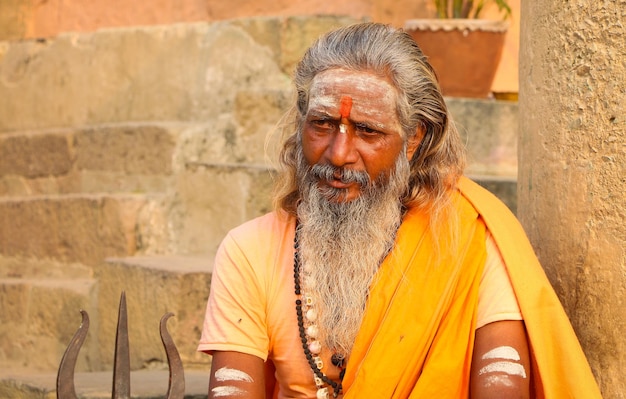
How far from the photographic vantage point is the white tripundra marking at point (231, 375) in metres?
3.09

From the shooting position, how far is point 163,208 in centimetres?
563

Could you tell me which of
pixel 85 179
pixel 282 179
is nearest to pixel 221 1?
pixel 85 179

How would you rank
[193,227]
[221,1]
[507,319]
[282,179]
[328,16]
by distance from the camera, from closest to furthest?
[507,319]
[282,179]
[193,227]
[328,16]
[221,1]

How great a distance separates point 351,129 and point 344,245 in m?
0.34

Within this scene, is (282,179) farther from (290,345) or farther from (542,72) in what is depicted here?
(542,72)

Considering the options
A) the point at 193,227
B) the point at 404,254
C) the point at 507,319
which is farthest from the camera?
the point at 193,227

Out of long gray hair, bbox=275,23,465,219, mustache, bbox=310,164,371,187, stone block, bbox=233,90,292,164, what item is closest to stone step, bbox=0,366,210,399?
long gray hair, bbox=275,23,465,219

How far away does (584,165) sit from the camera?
2.99m

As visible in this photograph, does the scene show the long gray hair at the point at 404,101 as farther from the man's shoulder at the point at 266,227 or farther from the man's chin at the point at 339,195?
the man's chin at the point at 339,195

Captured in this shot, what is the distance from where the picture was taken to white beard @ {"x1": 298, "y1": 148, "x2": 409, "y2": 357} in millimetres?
3150

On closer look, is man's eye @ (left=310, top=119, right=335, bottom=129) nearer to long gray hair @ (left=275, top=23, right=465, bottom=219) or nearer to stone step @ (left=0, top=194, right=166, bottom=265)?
long gray hair @ (left=275, top=23, right=465, bottom=219)

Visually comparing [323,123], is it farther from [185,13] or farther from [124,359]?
[185,13]

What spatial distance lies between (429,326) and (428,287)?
12 cm

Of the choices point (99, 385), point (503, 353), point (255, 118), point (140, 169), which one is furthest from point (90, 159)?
point (503, 353)
